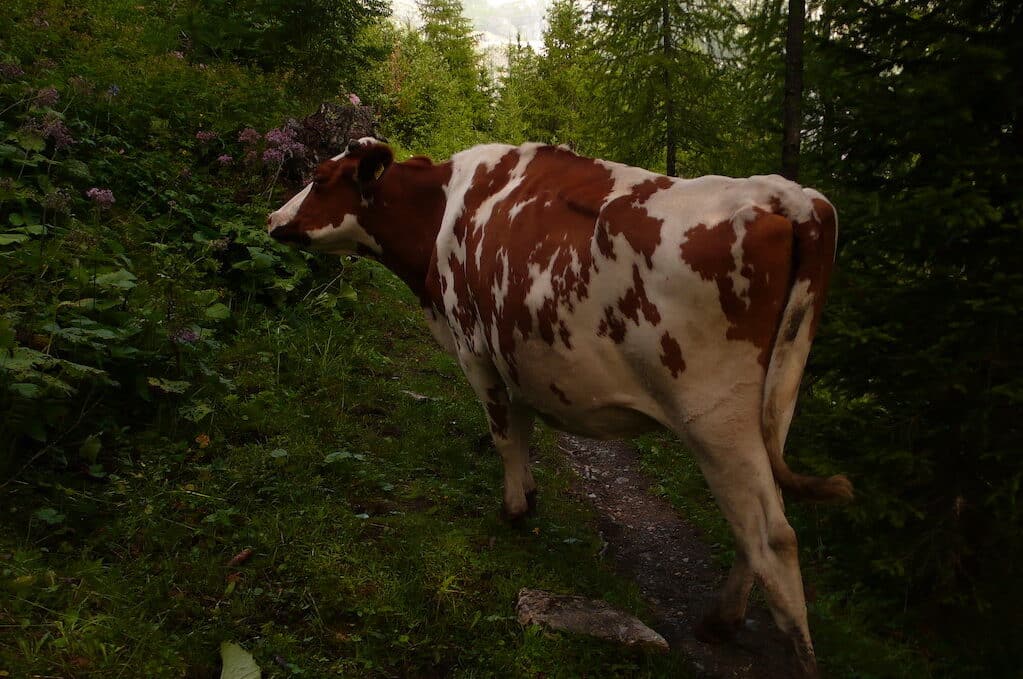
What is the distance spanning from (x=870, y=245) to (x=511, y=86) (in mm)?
33342

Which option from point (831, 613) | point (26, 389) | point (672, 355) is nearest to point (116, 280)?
point (26, 389)

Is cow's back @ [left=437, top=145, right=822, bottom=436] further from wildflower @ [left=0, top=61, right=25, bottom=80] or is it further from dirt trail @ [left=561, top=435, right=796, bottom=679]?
wildflower @ [left=0, top=61, right=25, bottom=80]

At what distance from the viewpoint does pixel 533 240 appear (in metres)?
3.90

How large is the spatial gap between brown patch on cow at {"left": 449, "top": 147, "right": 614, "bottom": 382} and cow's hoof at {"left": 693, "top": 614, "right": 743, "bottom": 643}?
2.01 meters

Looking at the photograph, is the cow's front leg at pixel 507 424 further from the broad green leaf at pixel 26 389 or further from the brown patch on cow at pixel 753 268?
the broad green leaf at pixel 26 389

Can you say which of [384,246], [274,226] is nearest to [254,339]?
[274,226]

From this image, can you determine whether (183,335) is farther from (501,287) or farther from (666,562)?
(666,562)

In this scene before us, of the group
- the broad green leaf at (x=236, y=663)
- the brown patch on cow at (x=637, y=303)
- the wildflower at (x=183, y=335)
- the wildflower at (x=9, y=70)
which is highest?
the wildflower at (x=9, y=70)

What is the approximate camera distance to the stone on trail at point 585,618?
138 inches

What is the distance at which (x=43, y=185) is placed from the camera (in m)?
5.50

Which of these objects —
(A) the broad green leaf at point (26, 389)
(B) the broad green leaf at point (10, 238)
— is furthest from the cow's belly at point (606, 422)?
(B) the broad green leaf at point (10, 238)

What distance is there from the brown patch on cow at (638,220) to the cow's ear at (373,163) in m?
2.59

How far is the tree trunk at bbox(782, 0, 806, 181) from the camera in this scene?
239 inches

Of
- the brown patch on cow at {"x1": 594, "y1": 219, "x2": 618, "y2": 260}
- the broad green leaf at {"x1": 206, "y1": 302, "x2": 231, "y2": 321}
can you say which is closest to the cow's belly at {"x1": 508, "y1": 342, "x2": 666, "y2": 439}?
the brown patch on cow at {"x1": 594, "y1": 219, "x2": 618, "y2": 260}
